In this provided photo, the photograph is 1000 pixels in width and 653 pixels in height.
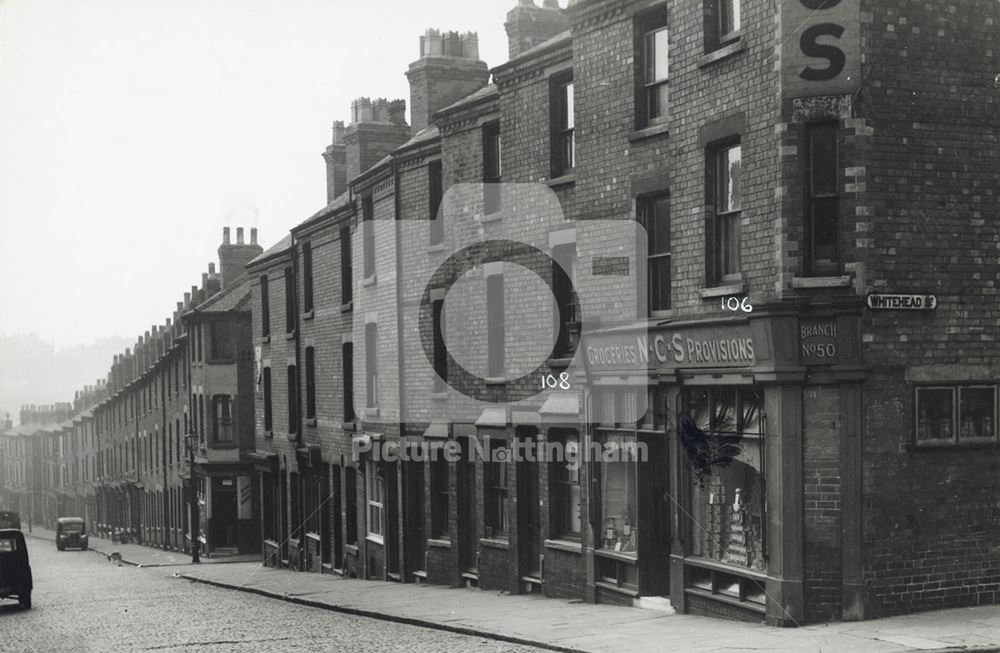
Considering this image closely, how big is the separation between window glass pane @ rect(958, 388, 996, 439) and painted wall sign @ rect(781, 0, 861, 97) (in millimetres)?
4110

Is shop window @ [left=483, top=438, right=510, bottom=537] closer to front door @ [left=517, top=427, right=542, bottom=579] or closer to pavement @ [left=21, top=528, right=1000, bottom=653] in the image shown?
front door @ [left=517, top=427, right=542, bottom=579]

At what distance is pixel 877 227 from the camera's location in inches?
555

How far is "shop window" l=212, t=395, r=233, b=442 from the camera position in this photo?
169 feet

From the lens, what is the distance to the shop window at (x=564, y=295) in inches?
804

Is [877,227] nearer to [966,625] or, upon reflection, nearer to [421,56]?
[966,625]

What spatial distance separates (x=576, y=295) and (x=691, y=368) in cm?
441

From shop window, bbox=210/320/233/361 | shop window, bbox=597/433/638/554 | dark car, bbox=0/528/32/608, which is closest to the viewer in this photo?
shop window, bbox=597/433/638/554

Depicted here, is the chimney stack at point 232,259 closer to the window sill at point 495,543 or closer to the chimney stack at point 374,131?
the chimney stack at point 374,131

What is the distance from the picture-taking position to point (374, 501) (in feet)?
96.2

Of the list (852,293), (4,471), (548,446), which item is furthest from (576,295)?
(4,471)

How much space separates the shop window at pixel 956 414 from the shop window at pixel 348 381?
1888cm

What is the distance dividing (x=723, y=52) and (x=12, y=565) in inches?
740

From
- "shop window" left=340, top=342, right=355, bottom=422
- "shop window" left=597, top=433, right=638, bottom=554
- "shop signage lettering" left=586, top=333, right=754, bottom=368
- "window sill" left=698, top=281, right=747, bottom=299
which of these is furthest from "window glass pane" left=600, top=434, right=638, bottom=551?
"shop window" left=340, top=342, right=355, bottom=422

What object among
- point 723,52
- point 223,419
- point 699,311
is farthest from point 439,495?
point 223,419
